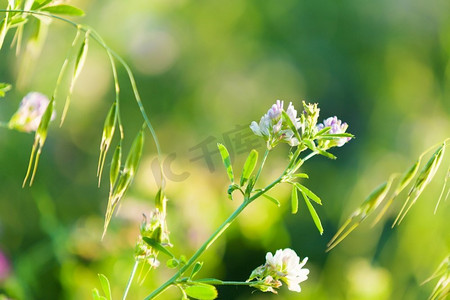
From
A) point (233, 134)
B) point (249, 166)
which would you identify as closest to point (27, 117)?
point (249, 166)

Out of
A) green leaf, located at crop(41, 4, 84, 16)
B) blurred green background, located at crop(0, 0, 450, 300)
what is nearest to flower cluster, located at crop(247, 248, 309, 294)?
green leaf, located at crop(41, 4, 84, 16)

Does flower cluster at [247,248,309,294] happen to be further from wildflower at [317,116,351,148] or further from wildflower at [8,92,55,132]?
wildflower at [8,92,55,132]

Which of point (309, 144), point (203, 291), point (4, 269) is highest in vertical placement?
point (309, 144)

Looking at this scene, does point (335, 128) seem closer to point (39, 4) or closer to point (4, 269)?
point (39, 4)

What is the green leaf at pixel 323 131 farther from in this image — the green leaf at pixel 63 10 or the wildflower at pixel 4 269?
the wildflower at pixel 4 269

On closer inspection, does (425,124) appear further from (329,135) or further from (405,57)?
(329,135)

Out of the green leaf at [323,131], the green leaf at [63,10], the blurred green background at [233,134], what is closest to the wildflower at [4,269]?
the blurred green background at [233,134]
